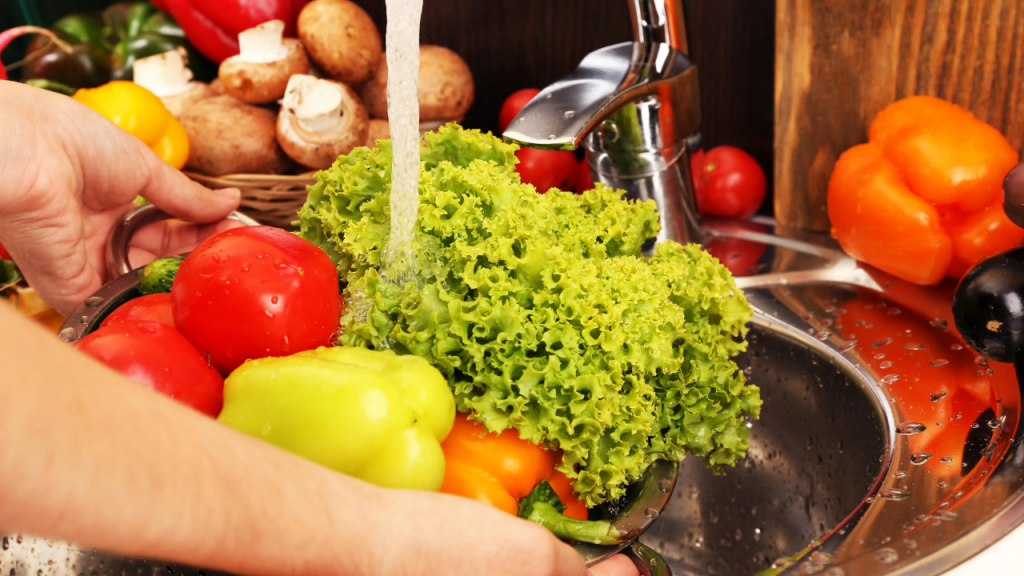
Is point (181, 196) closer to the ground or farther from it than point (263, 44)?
closer to the ground

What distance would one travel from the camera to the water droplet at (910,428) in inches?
31.7

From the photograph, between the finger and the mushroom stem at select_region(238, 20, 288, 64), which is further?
the mushroom stem at select_region(238, 20, 288, 64)

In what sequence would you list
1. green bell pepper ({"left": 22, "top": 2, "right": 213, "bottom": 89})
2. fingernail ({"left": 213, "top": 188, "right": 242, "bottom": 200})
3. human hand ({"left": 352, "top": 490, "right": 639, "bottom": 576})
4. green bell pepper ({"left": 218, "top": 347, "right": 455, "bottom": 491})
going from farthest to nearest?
green bell pepper ({"left": 22, "top": 2, "right": 213, "bottom": 89}) < fingernail ({"left": 213, "top": 188, "right": 242, "bottom": 200}) < green bell pepper ({"left": 218, "top": 347, "right": 455, "bottom": 491}) < human hand ({"left": 352, "top": 490, "right": 639, "bottom": 576})

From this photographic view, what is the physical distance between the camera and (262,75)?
1.18 metres

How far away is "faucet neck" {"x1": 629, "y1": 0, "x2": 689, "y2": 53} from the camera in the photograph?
3.21 ft

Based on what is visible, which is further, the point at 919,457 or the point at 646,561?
the point at 919,457

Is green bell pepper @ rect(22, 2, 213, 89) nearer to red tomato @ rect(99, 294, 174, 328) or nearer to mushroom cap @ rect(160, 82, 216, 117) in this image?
mushroom cap @ rect(160, 82, 216, 117)

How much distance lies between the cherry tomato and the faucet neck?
0.34m

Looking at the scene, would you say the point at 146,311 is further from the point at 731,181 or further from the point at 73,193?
the point at 731,181

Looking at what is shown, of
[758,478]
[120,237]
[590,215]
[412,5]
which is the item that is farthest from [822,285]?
[120,237]

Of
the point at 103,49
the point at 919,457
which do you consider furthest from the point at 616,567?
the point at 103,49

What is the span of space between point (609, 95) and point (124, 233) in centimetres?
66

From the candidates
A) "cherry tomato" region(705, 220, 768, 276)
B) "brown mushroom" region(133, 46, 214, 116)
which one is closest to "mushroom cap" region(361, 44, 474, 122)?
"brown mushroom" region(133, 46, 214, 116)

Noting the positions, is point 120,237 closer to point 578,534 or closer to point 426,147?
point 426,147
